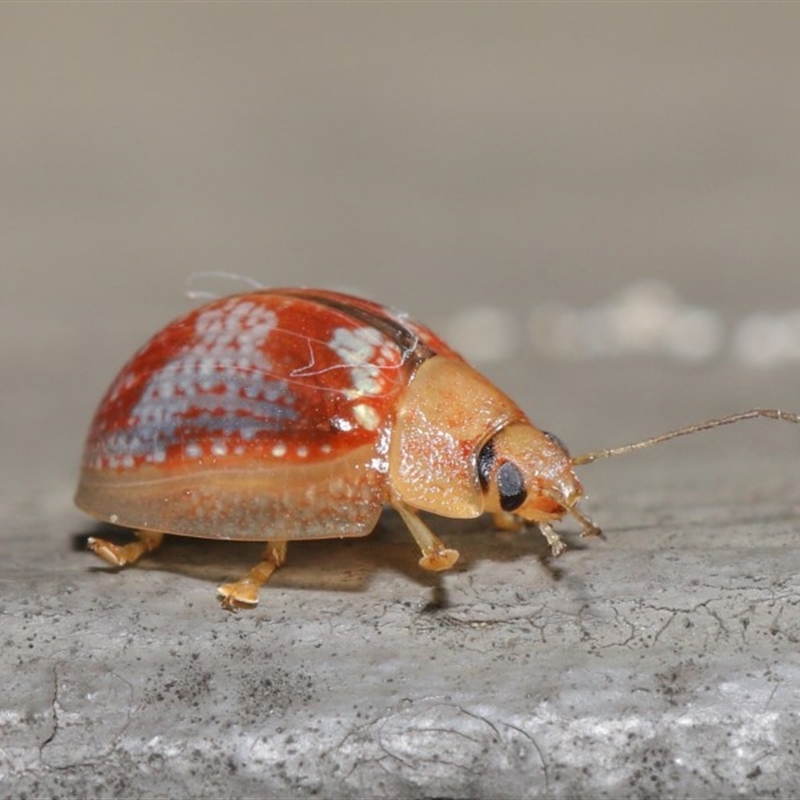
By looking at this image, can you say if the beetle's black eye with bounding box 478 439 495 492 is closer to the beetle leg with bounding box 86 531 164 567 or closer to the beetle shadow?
the beetle shadow

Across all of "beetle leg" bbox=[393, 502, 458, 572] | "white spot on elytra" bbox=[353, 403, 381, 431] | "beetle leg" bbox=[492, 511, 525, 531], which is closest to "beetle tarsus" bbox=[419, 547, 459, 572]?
"beetle leg" bbox=[393, 502, 458, 572]

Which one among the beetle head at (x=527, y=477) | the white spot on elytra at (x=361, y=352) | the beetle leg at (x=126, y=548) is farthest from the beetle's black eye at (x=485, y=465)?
the beetle leg at (x=126, y=548)

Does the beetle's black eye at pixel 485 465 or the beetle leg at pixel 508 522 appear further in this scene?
the beetle leg at pixel 508 522

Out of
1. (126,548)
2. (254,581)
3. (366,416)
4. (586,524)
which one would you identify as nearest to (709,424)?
(586,524)

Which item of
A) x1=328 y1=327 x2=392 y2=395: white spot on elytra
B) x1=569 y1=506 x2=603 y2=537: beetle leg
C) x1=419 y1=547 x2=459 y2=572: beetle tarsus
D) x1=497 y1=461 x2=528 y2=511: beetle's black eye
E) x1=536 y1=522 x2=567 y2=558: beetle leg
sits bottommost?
x1=419 y1=547 x2=459 y2=572: beetle tarsus

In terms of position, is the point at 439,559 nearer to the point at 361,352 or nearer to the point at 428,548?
the point at 428,548

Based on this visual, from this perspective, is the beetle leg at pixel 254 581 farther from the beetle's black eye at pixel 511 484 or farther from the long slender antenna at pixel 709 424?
the long slender antenna at pixel 709 424

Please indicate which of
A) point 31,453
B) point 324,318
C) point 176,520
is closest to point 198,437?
point 176,520

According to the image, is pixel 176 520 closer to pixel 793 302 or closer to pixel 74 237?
pixel 793 302
